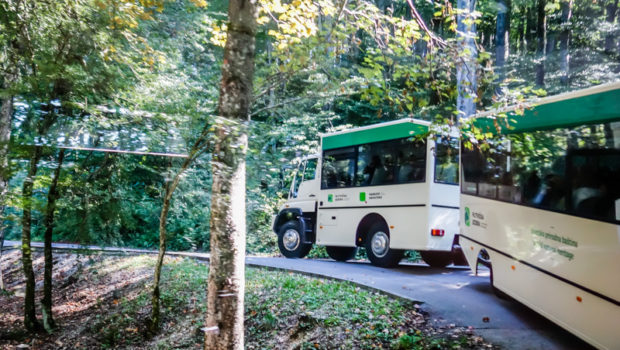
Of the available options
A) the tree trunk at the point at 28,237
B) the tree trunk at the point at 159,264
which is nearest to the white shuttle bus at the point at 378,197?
the tree trunk at the point at 159,264

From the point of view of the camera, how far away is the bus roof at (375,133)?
11573 mm

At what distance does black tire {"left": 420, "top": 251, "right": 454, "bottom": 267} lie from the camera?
1316 cm

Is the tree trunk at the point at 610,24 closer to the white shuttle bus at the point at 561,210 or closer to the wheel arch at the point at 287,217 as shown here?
the white shuttle bus at the point at 561,210

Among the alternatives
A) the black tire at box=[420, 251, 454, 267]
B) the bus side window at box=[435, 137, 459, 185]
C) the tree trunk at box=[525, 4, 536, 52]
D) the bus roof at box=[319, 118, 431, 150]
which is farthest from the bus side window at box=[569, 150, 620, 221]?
the tree trunk at box=[525, 4, 536, 52]

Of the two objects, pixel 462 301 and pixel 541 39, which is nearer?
pixel 462 301

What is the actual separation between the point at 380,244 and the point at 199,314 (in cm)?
494

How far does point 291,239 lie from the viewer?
50.2ft

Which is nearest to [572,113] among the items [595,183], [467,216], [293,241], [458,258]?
[595,183]

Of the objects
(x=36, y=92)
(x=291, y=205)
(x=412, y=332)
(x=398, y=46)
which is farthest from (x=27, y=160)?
(x=291, y=205)

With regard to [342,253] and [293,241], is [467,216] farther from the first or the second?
[293,241]

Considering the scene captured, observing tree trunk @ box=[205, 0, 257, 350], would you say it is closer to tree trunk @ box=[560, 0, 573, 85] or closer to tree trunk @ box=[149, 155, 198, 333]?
tree trunk @ box=[149, 155, 198, 333]

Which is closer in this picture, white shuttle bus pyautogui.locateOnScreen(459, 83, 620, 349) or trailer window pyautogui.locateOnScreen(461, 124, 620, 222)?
white shuttle bus pyautogui.locateOnScreen(459, 83, 620, 349)

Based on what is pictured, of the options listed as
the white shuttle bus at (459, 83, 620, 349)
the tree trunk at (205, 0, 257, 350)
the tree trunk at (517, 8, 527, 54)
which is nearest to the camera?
the tree trunk at (205, 0, 257, 350)

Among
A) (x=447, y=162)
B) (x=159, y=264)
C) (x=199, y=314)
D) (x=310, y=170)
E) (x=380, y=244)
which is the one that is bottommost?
(x=199, y=314)
